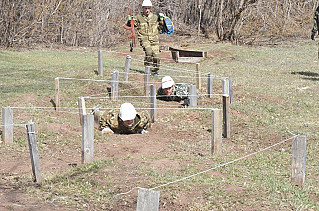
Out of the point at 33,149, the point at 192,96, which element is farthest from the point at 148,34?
the point at 33,149

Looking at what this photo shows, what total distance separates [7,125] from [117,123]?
2.37 m

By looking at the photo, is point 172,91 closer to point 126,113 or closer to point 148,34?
point 148,34

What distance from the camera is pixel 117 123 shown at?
396 inches

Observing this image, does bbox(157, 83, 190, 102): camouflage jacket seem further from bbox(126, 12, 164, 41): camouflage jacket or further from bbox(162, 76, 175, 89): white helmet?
bbox(126, 12, 164, 41): camouflage jacket

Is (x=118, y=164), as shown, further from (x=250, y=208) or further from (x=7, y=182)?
(x=250, y=208)

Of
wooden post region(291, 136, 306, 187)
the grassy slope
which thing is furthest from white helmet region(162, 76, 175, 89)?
wooden post region(291, 136, 306, 187)

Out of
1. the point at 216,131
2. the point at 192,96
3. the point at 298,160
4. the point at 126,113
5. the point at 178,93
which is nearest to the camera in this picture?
the point at 298,160

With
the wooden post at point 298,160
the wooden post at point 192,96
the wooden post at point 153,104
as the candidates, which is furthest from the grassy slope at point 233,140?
the wooden post at point 153,104

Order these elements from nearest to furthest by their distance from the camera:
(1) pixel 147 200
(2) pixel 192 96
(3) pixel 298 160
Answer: (1) pixel 147 200 < (3) pixel 298 160 < (2) pixel 192 96

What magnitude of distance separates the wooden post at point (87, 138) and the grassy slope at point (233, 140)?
0.25 m

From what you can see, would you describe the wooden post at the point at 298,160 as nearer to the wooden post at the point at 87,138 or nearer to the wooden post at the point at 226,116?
the wooden post at the point at 87,138

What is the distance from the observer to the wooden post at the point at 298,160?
20.6ft

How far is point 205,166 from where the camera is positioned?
7344 mm

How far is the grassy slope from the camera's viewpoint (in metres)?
6.03
